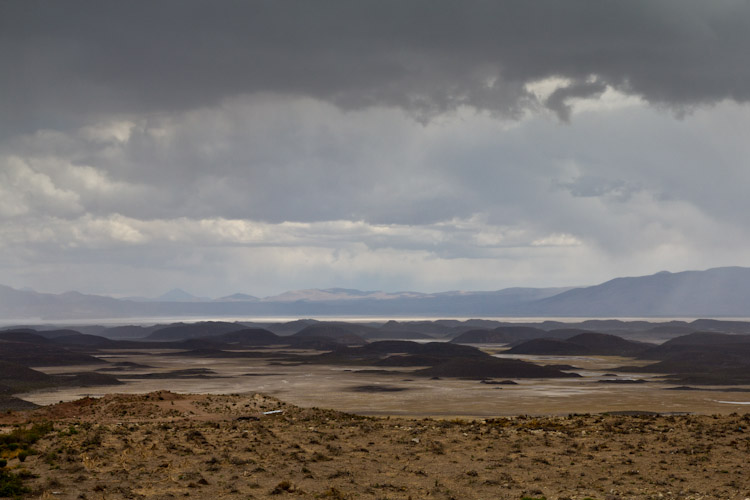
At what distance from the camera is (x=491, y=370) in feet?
334

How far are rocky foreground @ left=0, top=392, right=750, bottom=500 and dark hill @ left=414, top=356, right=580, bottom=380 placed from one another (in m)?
60.7

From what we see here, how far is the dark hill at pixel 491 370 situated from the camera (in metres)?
99.2

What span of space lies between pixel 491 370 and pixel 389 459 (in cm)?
7655

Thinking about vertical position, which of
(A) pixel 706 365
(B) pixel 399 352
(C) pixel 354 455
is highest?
(C) pixel 354 455

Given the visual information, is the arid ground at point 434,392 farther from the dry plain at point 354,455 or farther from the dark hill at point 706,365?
the dry plain at point 354,455

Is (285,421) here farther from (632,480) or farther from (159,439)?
(632,480)

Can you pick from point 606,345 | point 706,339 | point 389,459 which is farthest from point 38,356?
point 706,339

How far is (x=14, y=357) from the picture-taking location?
12650cm

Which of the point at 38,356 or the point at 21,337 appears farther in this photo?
the point at 21,337

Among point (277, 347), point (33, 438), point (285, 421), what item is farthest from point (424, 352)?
point (33, 438)

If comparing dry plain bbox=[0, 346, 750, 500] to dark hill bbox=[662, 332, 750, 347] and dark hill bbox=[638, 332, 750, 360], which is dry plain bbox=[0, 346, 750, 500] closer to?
dark hill bbox=[638, 332, 750, 360]

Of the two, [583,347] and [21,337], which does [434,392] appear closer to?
[583,347]

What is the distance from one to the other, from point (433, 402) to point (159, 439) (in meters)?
40.4

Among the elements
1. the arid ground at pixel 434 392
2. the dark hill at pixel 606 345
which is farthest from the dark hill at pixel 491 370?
the dark hill at pixel 606 345
